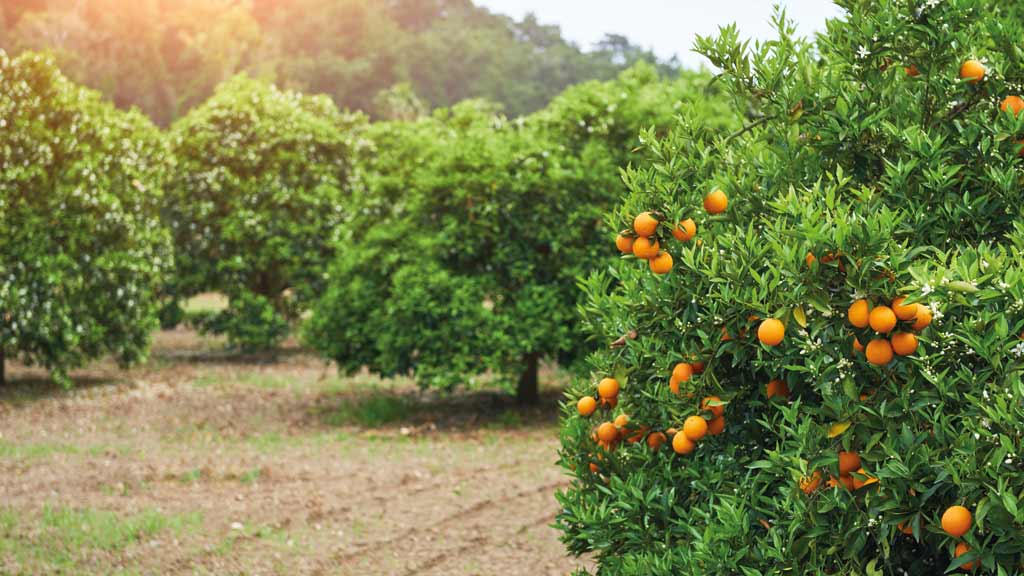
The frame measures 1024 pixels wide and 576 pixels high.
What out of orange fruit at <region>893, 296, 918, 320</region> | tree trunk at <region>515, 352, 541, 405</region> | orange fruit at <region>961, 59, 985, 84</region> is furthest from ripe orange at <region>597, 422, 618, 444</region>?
tree trunk at <region>515, 352, 541, 405</region>

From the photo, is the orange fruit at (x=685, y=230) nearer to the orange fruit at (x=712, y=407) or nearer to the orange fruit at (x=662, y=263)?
the orange fruit at (x=662, y=263)

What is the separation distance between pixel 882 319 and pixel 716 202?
80cm

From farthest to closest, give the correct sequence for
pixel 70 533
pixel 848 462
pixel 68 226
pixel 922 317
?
pixel 68 226 → pixel 70 533 → pixel 848 462 → pixel 922 317

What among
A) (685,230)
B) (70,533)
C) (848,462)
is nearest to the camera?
(848,462)

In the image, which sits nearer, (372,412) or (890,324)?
(890,324)

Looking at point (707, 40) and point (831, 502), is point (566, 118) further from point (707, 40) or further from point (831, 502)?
point (831, 502)

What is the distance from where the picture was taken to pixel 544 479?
7633 millimetres

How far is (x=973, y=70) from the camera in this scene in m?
2.81

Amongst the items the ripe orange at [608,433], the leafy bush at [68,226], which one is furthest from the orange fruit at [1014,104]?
the leafy bush at [68,226]

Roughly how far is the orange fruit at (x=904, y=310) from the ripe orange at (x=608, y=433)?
1213 millimetres

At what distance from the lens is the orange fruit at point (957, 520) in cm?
213

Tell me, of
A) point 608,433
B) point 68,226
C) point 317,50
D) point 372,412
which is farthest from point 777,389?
point 317,50

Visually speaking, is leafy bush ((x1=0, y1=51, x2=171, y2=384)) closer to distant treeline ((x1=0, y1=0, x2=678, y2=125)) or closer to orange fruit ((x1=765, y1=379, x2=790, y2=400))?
distant treeline ((x1=0, y1=0, x2=678, y2=125))

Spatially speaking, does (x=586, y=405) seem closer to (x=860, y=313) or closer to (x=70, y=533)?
(x=860, y=313)
